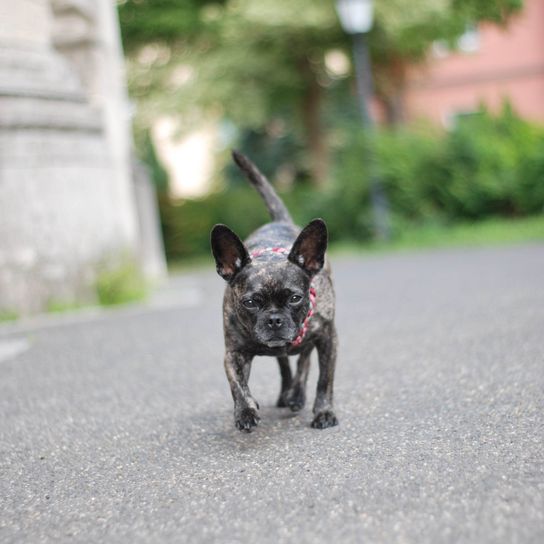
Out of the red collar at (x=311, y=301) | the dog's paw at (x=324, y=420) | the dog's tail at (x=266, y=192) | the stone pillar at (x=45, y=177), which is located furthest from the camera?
the stone pillar at (x=45, y=177)

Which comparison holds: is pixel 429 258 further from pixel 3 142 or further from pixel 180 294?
pixel 3 142

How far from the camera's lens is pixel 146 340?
7.65 metres

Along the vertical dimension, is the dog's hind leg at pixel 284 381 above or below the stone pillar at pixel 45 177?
below

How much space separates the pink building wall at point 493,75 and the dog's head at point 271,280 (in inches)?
1019

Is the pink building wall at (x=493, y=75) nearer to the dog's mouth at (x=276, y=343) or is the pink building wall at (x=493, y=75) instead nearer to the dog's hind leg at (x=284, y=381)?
the dog's hind leg at (x=284, y=381)

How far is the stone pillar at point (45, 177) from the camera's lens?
9062mm

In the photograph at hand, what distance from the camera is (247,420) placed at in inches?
149

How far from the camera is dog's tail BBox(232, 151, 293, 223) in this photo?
4.94 m

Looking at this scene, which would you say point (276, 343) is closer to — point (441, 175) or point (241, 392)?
point (241, 392)

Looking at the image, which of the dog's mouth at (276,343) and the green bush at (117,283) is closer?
the dog's mouth at (276,343)

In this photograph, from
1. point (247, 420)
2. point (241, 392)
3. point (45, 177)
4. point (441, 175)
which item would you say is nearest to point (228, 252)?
point (241, 392)

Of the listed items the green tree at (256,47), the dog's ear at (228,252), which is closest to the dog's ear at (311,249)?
the dog's ear at (228,252)

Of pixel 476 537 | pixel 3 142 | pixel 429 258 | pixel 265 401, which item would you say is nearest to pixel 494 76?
pixel 429 258

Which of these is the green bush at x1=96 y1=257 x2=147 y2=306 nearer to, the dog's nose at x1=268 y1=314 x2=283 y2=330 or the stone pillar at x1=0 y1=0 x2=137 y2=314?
the stone pillar at x1=0 y1=0 x2=137 y2=314
